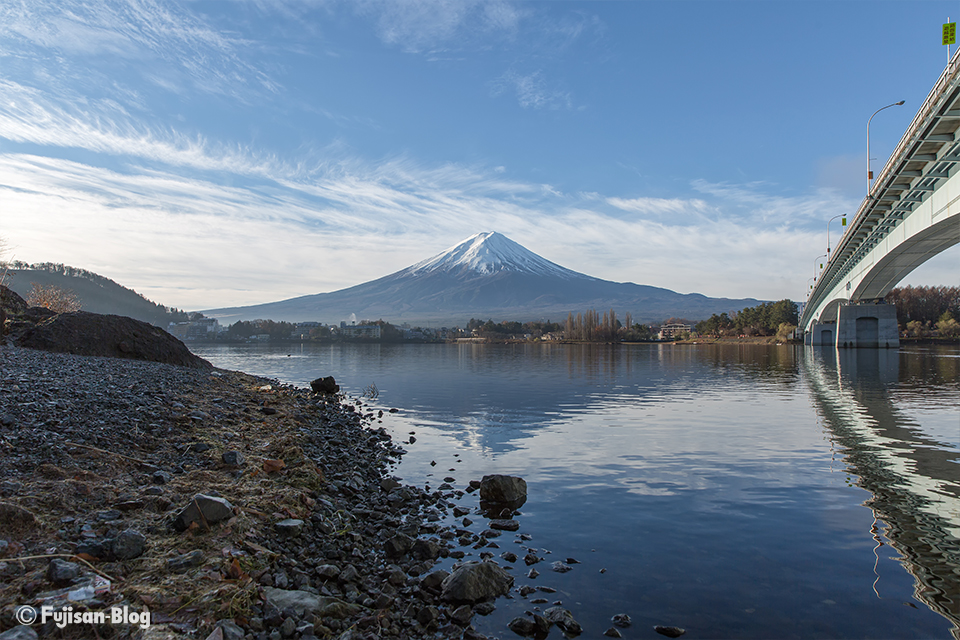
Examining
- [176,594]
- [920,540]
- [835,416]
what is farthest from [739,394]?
[176,594]

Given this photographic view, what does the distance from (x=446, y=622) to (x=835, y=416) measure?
21203 mm

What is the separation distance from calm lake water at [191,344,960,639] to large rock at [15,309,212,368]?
13.8m

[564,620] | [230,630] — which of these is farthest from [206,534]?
[564,620]

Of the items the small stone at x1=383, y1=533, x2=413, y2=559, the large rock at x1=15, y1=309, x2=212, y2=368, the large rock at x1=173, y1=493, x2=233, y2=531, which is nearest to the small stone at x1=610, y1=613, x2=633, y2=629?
the small stone at x1=383, y1=533, x2=413, y2=559

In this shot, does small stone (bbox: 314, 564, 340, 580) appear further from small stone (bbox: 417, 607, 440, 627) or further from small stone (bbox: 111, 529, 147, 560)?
small stone (bbox: 111, 529, 147, 560)

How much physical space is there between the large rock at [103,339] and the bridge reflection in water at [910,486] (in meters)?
29.0

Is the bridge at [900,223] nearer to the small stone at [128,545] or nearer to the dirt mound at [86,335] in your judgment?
the small stone at [128,545]

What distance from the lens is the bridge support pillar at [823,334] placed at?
101562 millimetres

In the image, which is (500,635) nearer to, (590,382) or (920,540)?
(920,540)

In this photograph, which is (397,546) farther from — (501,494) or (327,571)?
(501,494)

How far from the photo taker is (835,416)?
21031 millimetres

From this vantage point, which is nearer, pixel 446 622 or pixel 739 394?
pixel 446 622

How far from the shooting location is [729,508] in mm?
9922

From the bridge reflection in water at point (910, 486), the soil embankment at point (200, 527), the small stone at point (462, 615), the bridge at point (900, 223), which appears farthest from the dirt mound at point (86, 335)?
the bridge at point (900, 223)
